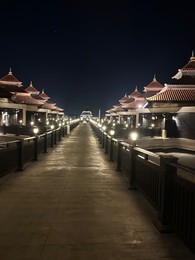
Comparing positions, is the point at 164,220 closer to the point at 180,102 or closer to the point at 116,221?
the point at 116,221

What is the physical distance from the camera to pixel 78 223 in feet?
17.2

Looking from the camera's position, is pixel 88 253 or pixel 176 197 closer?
pixel 88 253

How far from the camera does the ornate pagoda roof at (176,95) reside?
2726cm

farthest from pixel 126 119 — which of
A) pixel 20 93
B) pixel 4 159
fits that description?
pixel 4 159

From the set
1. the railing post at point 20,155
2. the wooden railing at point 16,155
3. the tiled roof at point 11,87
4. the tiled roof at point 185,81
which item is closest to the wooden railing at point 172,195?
the wooden railing at point 16,155

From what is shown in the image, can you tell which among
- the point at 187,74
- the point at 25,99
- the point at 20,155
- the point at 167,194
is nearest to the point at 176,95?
the point at 187,74

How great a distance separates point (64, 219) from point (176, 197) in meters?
2.36

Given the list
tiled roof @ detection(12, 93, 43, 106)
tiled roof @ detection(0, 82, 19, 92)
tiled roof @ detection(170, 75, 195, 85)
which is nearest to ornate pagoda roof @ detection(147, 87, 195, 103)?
tiled roof @ detection(170, 75, 195, 85)

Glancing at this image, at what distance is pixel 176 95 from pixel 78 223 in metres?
25.3

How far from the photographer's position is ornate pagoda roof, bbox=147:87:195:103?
27.3m

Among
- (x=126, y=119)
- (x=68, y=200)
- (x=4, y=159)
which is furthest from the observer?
(x=126, y=119)

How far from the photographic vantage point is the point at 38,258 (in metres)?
3.85

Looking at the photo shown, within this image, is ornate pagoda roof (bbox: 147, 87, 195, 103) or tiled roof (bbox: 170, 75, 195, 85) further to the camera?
tiled roof (bbox: 170, 75, 195, 85)

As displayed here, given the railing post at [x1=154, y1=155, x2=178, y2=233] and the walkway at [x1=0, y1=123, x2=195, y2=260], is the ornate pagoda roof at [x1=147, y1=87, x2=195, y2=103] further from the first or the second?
the railing post at [x1=154, y1=155, x2=178, y2=233]
